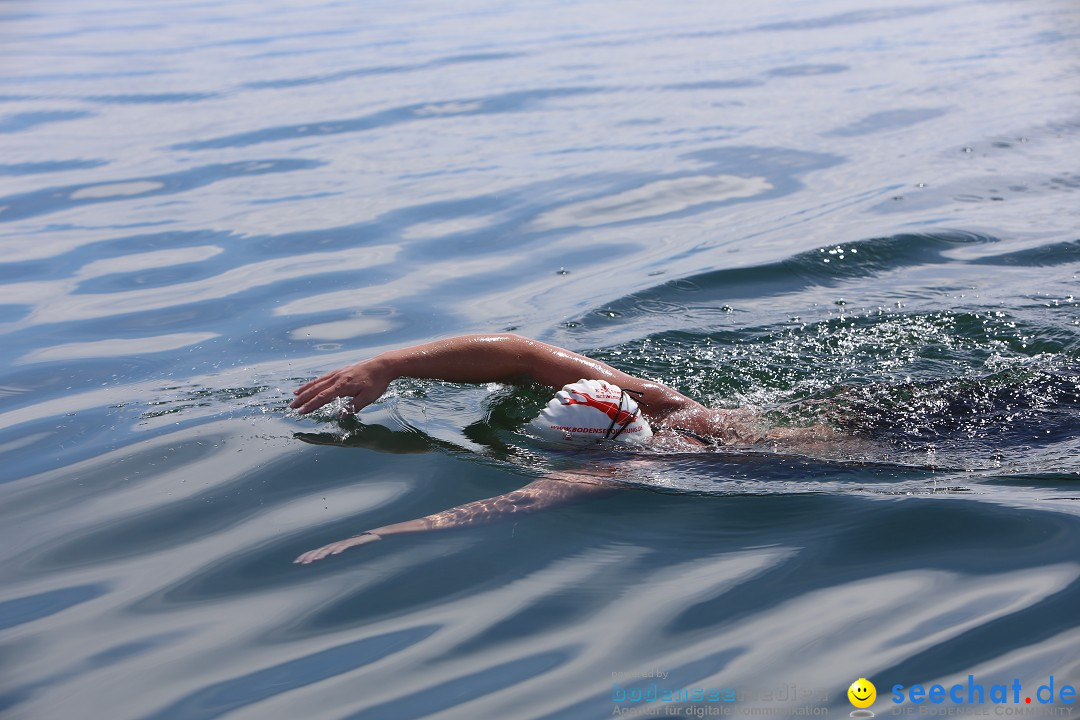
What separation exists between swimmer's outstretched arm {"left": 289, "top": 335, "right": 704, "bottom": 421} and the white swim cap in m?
0.31

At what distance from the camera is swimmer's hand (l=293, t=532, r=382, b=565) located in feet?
16.2

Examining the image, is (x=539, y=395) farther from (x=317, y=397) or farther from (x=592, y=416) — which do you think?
(x=317, y=397)

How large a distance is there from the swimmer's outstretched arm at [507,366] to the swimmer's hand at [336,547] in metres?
1.02

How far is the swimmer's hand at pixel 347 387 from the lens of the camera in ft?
18.6

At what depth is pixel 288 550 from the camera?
5.05 m

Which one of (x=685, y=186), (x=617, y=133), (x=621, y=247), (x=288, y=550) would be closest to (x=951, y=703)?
(x=288, y=550)

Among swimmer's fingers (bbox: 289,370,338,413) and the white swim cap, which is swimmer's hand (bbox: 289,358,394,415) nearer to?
swimmer's fingers (bbox: 289,370,338,413)

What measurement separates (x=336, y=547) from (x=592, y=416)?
150 cm

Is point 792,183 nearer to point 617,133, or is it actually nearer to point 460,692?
point 617,133

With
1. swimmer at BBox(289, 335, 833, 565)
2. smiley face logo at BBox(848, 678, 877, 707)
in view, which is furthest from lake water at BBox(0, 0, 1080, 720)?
swimmer at BBox(289, 335, 833, 565)

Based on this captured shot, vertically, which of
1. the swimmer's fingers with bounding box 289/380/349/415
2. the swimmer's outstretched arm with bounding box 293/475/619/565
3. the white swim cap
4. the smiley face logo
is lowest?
the smiley face logo

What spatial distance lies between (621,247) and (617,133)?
4867 mm

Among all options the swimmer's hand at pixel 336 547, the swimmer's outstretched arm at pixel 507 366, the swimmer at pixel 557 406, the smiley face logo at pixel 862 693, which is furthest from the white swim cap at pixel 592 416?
the smiley face logo at pixel 862 693

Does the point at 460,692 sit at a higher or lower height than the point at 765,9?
lower
